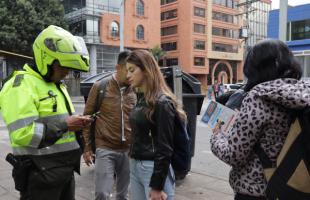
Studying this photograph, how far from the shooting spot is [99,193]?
362 centimetres

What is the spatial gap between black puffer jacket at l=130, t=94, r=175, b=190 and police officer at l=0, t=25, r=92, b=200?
1.38ft

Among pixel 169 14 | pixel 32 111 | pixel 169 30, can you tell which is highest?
pixel 169 14

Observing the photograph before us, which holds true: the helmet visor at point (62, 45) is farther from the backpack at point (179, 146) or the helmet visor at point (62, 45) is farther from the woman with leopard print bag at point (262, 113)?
the woman with leopard print bag at point (262, 113)

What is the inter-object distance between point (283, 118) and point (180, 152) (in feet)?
3.15

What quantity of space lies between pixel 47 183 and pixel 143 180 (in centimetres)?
69

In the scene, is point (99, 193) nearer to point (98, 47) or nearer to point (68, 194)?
point (68, 194)

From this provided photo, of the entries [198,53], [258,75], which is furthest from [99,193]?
[198,53]

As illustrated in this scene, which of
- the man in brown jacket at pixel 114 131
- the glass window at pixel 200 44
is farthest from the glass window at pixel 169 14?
the man in brown jacket at pixel 114 131

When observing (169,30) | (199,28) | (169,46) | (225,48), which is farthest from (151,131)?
(225,48)

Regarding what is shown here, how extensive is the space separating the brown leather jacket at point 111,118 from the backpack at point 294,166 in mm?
2112

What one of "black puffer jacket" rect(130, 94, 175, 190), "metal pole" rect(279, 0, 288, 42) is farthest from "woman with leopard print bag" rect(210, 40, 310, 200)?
"metal pole" rect(279, 0, 288, 42)

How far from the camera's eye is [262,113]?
1988 millimetres

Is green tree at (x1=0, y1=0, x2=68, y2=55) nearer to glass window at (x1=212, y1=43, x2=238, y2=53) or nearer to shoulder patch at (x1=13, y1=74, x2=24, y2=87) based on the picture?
shoulder patch at (x1=13, y1=74, x2=24, y2=87)

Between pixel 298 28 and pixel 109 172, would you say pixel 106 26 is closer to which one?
pixel 298 28
